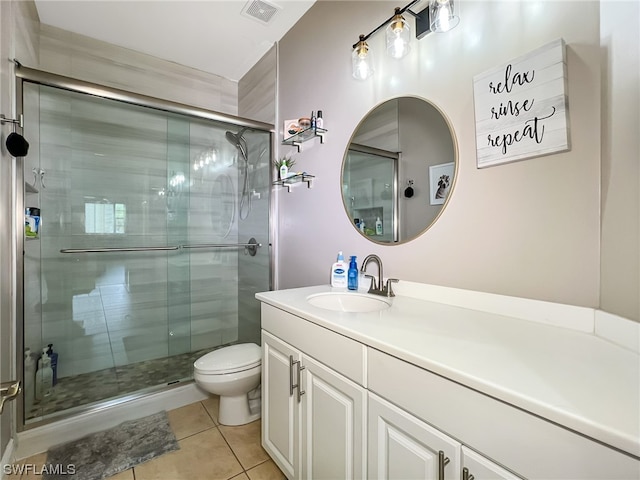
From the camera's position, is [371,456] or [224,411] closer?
[371,456]

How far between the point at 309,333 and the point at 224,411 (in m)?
1.09

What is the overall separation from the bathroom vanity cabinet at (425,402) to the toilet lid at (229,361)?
0.40m

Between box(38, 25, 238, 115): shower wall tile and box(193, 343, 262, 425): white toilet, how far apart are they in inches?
88.2

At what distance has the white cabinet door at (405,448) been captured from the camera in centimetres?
67

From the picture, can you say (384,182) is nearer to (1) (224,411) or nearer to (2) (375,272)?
(2) (375,272)

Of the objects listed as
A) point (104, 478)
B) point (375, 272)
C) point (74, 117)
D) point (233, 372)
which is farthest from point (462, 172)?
point (74, 117)

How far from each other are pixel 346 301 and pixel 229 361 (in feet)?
2.59

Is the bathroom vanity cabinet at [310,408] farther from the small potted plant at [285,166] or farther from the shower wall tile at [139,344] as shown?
the shower wall tile at [139,344]

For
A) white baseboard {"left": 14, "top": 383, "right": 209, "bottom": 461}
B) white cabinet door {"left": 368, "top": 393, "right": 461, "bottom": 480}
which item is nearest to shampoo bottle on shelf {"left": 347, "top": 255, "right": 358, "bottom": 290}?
white cabinet door {"left": 368, "top": 393, "right": 461, "bottom": 480}

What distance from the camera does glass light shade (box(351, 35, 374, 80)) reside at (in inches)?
57.3

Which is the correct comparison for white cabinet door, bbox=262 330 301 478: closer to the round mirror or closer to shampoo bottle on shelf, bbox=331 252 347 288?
shampoo bottle on shelf, bbox=331 252 347 288

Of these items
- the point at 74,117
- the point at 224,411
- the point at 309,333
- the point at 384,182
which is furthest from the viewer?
the point at 74,117

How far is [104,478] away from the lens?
1335mm

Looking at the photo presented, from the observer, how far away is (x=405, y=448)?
761 mm
